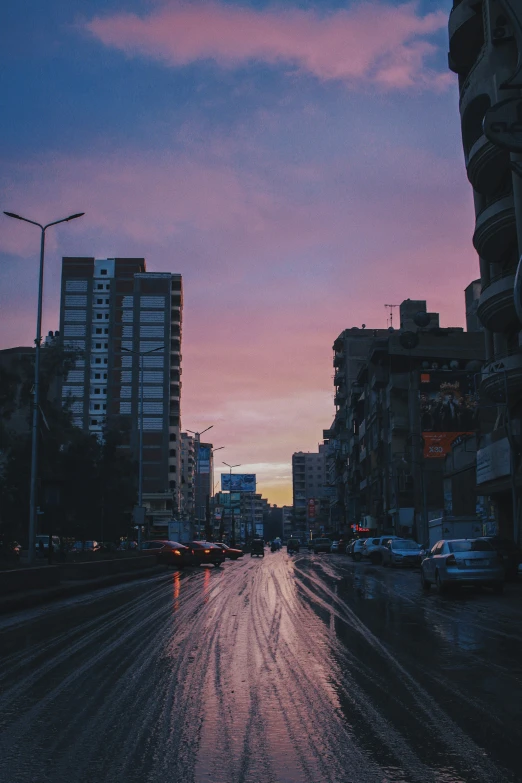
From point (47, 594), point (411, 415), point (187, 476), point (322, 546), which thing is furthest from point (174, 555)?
point (187, 476)

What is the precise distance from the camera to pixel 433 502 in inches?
3292

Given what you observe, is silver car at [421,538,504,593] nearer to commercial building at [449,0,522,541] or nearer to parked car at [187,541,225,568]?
commercial building at [449,0,522,541]

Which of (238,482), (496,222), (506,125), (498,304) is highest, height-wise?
(496,222)

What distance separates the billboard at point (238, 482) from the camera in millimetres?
136438

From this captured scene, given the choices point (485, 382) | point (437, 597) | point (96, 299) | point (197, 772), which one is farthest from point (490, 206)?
point (96, 299)

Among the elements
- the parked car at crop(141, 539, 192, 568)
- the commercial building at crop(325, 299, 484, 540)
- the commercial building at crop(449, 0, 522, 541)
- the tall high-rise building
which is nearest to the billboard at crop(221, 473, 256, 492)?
the tall high-rise building

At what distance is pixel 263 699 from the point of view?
7.93 meters

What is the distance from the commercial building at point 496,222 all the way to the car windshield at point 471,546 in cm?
1592

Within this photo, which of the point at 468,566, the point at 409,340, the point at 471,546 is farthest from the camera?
the point at 409,340

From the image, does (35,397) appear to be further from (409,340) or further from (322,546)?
(322,546)

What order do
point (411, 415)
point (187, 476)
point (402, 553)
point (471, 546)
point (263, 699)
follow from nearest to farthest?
1. point (263, 699)
2. point (471, 546)
3. point (402, 553)
4. point (411, 415)
5. point (187, 476)

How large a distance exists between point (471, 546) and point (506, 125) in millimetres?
10995

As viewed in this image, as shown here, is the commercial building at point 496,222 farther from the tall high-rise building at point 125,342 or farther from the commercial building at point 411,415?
the tall high-rise building at point 125,342

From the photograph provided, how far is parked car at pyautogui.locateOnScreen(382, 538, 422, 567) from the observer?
45.1 m
